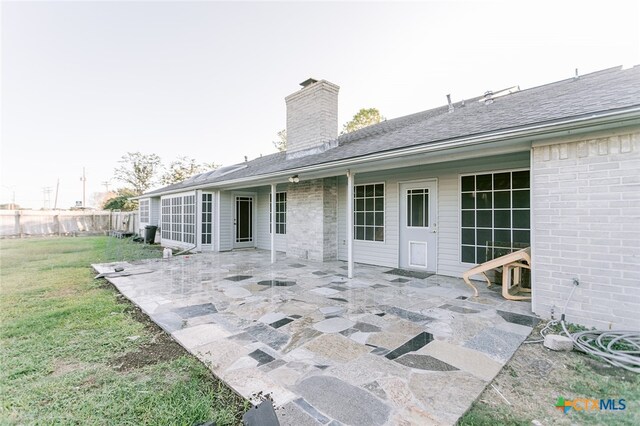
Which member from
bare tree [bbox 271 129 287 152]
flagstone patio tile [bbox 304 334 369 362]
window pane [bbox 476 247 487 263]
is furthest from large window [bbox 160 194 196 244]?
bare tree [bbox 271 129 287 152]

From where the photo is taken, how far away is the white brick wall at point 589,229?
3080 millimetres

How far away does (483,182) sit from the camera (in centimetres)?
559

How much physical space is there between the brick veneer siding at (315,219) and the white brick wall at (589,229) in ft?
16.5

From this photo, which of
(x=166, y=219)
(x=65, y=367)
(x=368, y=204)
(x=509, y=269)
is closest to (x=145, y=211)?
(x=166, y=219)

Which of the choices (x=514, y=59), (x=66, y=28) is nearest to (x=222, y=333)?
(x=66, y=28)

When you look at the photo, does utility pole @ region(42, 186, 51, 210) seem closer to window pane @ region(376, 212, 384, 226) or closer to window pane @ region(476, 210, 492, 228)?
window pane @ region(376, 212, 384, 226)

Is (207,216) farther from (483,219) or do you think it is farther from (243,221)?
(483,219)

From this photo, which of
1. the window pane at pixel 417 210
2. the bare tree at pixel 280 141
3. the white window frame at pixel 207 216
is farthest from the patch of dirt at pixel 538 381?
the bare tree at pixel 280 141

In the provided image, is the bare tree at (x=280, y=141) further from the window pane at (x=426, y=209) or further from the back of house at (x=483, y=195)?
the window pane at (x=426, y=209)

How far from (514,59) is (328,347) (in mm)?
11302

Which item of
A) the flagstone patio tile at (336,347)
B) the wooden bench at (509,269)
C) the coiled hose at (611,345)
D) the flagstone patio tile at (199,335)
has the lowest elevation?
the flagstone patio tile at (199,335)

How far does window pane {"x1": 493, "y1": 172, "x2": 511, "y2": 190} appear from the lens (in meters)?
5.29

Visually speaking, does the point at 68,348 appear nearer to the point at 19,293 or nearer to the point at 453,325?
the point at 19,293

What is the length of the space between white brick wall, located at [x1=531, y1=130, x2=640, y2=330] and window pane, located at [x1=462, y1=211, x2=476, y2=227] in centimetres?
→ 196
